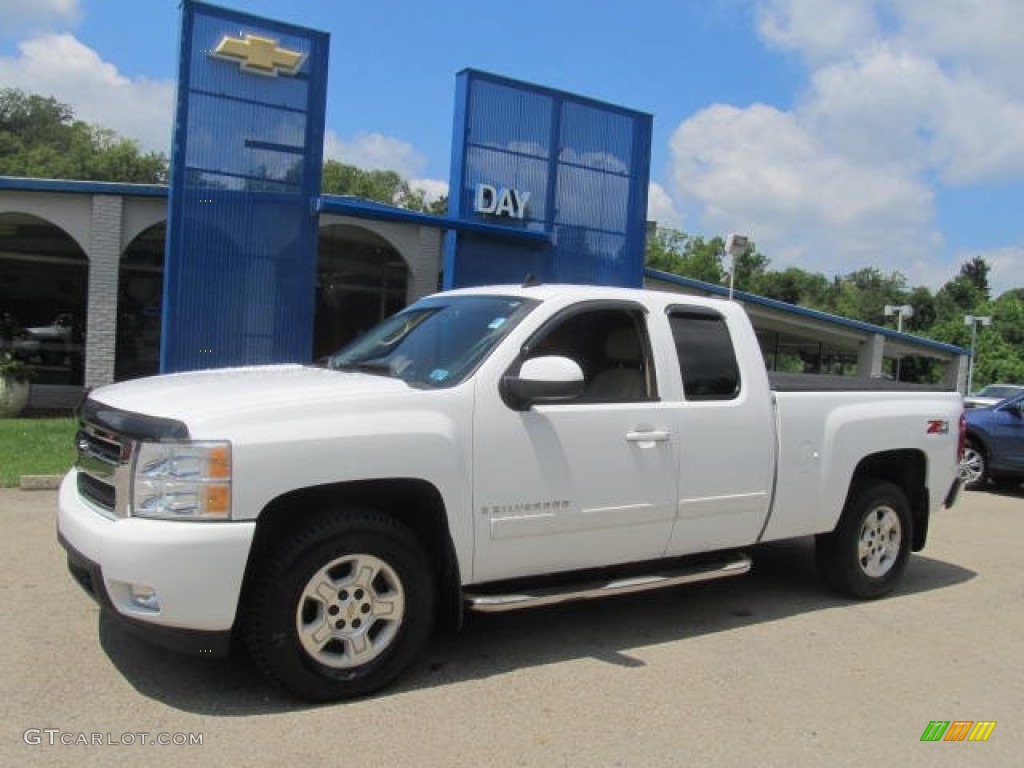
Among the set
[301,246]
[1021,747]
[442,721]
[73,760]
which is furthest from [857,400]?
[301,246]

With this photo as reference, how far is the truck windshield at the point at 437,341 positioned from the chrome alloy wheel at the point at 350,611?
93 centimetres

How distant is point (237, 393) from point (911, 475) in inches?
191

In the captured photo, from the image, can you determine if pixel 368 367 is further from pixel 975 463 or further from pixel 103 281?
pixel 103 281

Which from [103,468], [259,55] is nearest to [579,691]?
[103,468]

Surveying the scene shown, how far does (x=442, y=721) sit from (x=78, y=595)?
264 cm

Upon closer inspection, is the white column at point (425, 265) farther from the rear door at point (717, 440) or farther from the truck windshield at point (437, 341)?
the rear door at point (717, 440)

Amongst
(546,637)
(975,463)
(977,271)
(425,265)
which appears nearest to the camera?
(546,637)

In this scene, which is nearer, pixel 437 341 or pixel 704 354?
pixel 437 341

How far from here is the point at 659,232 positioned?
88.4m

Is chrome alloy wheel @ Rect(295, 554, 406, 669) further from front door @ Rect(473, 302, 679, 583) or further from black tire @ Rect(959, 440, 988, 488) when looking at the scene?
black tire @ Rect(959, 440, 988, 488)

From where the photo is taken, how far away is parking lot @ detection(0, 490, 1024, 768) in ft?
12.0

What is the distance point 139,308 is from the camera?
62.1ft

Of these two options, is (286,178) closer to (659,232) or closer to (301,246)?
(301,246)

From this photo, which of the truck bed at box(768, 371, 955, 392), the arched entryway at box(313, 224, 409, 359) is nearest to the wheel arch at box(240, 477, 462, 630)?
the truck bed at box(768, 371, 955, 392)
